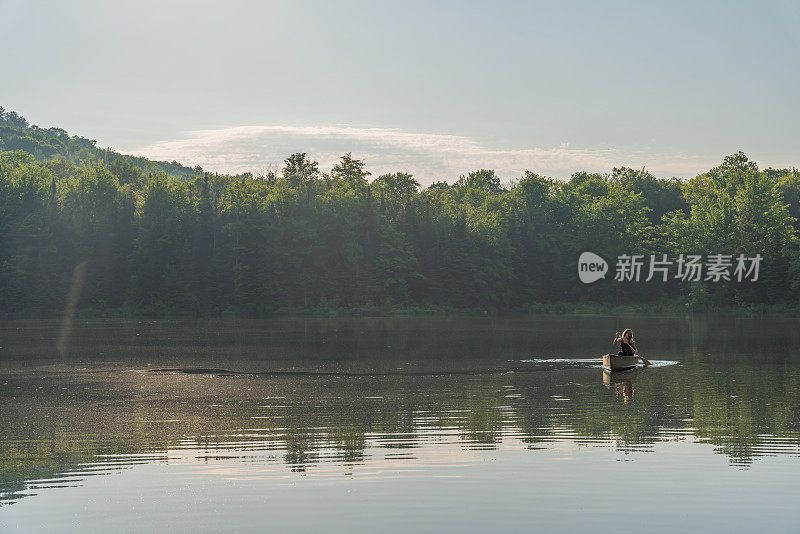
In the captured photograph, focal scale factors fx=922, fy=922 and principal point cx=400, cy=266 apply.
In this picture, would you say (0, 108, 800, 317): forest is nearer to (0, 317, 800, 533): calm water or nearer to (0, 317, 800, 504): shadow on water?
(0, 317, 800, 504): shadow on water

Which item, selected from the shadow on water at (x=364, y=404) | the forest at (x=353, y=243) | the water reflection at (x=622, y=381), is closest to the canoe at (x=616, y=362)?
the water reflection at (x=622, y=381)

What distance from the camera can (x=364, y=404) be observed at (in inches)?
1056

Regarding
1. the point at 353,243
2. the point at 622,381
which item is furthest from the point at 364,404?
the point at 353,243

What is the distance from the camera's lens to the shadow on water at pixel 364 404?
1911 centimetres

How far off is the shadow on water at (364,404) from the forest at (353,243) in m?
74.3

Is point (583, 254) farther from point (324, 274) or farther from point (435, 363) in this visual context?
point (435, 363)

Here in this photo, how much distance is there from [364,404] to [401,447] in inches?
299

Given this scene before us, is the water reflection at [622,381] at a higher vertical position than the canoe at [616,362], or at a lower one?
lower

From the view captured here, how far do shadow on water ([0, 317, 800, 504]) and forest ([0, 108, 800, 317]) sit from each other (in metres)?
74.3

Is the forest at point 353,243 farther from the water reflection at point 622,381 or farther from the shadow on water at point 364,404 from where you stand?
the water reflection at point 622,381

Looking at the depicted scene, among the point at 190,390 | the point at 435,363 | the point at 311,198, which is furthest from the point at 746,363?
the point at 311,198

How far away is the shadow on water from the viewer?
1911 cm

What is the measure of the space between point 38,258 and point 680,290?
8993 cm

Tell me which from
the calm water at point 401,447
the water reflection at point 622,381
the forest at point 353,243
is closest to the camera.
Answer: the calm water at point 401,447
